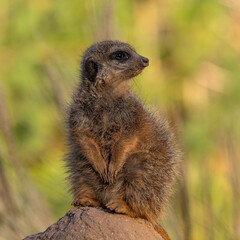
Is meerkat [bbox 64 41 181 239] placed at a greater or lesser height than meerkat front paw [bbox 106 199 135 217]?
greater

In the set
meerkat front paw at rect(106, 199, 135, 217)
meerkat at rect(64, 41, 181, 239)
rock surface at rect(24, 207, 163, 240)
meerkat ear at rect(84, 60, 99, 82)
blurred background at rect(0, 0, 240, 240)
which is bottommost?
blurred background at rect(0, 0, 240, 240)

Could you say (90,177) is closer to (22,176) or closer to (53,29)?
(22,176)

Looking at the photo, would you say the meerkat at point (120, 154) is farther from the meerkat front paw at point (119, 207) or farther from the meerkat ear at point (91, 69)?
the meerkat ear at point (91, 69)

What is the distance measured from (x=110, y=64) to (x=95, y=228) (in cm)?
140

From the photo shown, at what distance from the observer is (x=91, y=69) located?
4605 mm

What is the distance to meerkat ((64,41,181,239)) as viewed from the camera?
409 centimetres

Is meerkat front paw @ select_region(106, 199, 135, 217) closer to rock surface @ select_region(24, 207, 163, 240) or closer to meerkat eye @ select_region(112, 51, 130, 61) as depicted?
rock surface @ select_region(24, 207, 163, 240)

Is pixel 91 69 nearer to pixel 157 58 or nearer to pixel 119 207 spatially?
pixel 119 207

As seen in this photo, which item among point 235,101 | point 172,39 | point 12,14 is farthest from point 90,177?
point 172,39

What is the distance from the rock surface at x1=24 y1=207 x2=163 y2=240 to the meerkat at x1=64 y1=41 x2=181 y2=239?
0.10 m

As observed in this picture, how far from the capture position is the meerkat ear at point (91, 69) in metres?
4.57

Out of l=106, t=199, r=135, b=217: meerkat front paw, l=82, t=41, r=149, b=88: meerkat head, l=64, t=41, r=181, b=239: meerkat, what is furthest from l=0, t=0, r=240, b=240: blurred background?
l=106, t=199, r=135, b=217: meerkat front paw

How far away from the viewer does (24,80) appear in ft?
47.3

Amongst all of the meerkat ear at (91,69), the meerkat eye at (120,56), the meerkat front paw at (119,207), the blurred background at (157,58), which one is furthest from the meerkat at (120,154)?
the blurred background at (157,58)
